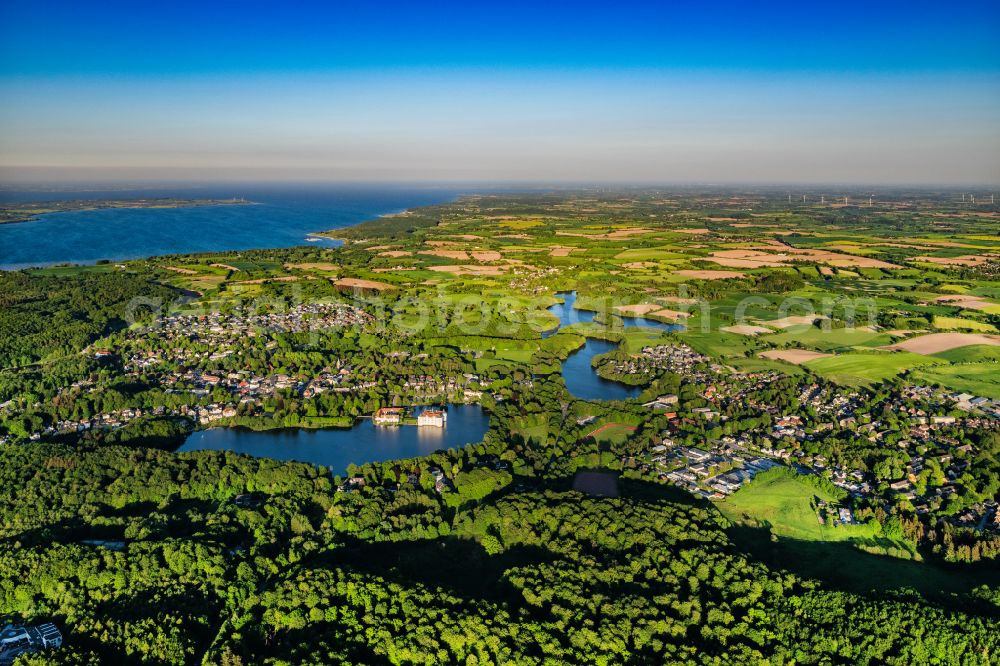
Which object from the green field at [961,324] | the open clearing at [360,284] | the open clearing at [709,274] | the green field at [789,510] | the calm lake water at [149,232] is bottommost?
the green field at [789,510]

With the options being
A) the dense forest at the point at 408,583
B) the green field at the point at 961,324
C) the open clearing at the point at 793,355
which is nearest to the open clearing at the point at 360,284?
the open clearing at the point at 793,355

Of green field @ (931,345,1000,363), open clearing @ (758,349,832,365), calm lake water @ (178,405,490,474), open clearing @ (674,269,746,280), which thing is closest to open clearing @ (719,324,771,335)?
open clearing @ (758,349,832,365)

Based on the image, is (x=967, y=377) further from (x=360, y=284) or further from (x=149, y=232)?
(x=149, y=232)

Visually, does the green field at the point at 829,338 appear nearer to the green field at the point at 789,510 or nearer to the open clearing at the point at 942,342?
the open clearing at the point at 942,342

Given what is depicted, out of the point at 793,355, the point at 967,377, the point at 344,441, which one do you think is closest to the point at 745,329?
the point at 793,355

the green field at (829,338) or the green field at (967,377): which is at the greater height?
the green field at (829,338)
